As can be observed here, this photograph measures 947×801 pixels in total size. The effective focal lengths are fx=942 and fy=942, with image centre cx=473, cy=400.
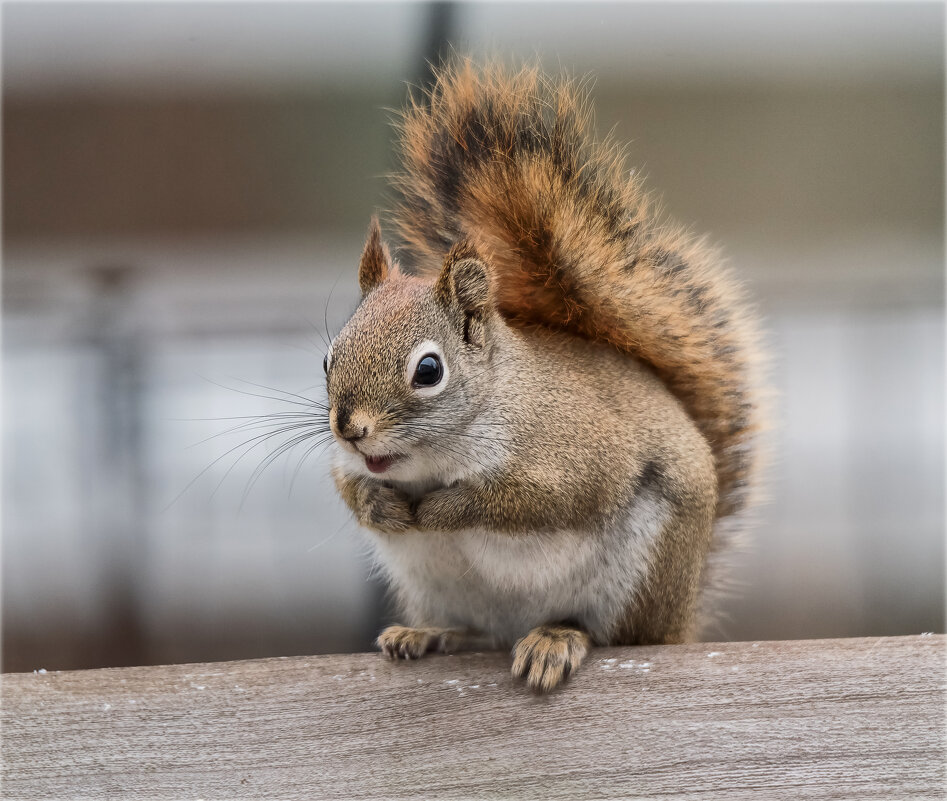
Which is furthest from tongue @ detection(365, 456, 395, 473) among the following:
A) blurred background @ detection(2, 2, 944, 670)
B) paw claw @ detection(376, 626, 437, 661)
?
blurred background @ detection(2, 2, 944, 670)

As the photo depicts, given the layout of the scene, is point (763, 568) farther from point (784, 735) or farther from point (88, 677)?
point (88, 677)

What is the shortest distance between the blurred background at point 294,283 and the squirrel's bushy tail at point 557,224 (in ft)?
1.76

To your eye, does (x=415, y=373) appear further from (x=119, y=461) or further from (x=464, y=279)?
(x=119, y=461)

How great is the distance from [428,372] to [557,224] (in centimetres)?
27

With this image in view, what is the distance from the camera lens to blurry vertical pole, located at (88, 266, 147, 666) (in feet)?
9.32

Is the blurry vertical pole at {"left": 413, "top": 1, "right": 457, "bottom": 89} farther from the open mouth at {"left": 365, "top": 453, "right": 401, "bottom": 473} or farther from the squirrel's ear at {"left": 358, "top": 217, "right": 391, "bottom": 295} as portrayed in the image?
the open mouth at {"left": 365, "top": 453, "right": 401, "bottom": 473}

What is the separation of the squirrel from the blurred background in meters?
0.56

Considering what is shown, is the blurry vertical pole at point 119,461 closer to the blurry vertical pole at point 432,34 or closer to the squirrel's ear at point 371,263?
the blurry vertical pole at point 432,34

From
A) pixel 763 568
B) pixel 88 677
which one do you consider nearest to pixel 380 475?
pixel 88 677

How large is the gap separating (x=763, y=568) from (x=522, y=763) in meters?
2.55

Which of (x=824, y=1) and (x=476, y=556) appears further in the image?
(x=824, y=1)

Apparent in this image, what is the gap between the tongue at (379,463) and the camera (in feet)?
3.26

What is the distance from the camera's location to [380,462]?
996 mm

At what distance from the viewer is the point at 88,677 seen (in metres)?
1.10
